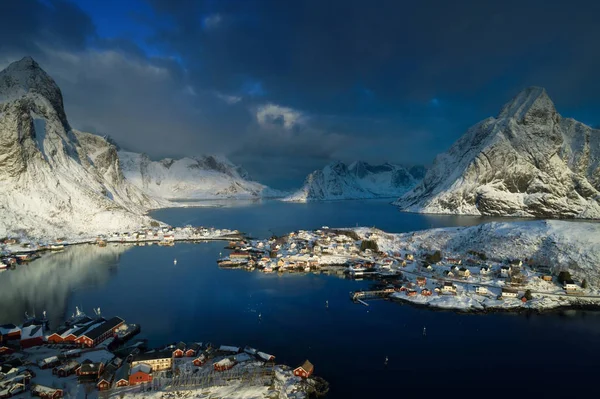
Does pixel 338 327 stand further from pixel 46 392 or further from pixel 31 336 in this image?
pixel 31 336

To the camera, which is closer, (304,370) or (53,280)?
(304,370)

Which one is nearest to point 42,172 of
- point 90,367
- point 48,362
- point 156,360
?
point 48,362

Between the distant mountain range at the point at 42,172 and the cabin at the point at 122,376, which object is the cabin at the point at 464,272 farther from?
the distant mountain range at the point at 42,172

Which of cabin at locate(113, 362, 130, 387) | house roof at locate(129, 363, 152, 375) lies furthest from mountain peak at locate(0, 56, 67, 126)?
house roof at locate(129, 363, 152, 375)

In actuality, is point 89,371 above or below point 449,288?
below

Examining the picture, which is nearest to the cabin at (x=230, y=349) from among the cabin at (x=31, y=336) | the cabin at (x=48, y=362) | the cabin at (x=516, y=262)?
the cabin at (x=48, y=362)

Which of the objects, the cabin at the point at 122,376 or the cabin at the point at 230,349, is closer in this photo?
the cabin at the point at 122,376
